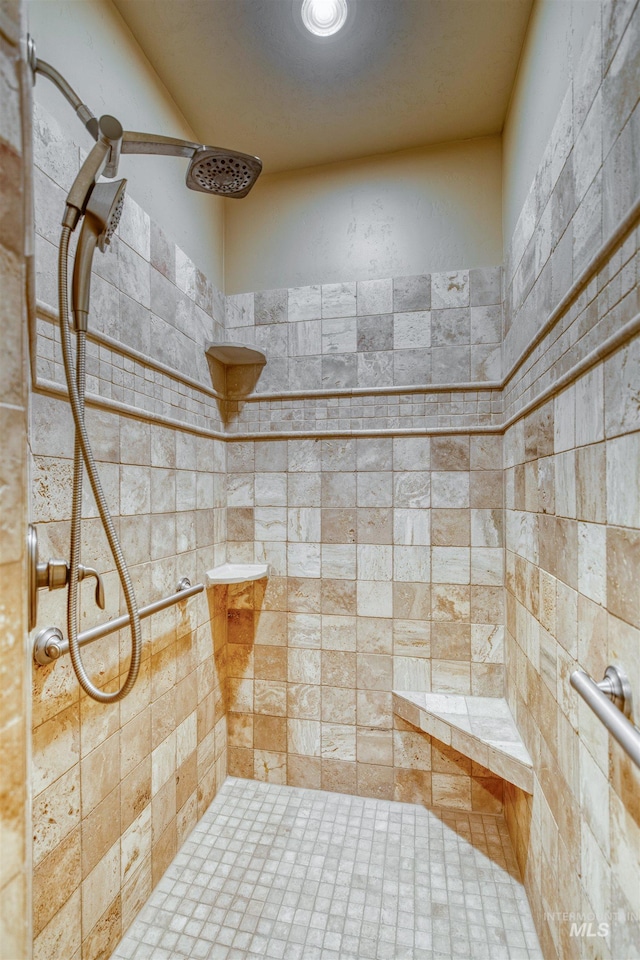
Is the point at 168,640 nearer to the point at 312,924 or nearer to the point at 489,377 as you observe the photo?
the point at 312,924

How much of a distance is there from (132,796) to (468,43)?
244cm

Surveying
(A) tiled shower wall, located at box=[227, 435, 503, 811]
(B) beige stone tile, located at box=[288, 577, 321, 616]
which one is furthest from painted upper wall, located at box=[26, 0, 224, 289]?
(B) beige stone tile, located at box=[288, 577, 321, 616]

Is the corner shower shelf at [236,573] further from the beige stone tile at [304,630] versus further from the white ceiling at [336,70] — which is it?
the white ceiling at [336,70]

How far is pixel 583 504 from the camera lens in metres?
0.88

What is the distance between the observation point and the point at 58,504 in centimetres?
96

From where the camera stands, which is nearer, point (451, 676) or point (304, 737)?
Result: point (451, 676)

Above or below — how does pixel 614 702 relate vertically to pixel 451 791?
above

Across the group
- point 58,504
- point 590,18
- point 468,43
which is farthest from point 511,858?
point 468,43

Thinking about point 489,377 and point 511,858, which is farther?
point 489,377

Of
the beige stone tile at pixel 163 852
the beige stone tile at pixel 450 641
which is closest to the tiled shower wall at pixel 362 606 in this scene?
the beige stone tile at pixel 450 641

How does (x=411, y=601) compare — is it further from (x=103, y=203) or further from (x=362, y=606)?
(x=103, y=203)

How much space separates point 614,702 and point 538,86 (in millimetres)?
1549

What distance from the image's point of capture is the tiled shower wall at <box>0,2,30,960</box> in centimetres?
46

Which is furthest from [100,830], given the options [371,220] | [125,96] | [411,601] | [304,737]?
[371,220]
